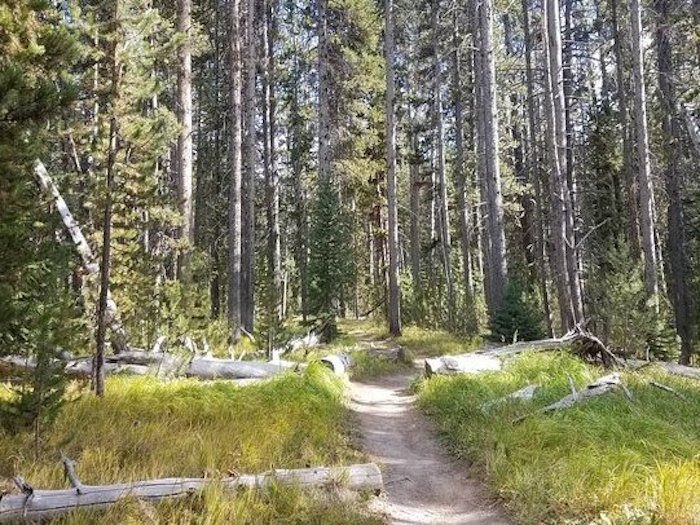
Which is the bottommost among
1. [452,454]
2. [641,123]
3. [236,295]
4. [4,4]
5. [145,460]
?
[452,454]

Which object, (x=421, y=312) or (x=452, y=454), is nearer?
(x=452, y=454)

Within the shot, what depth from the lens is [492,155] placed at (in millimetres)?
16203

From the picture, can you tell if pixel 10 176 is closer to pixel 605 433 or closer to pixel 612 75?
pixel 605 433

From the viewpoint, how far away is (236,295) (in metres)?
17.1

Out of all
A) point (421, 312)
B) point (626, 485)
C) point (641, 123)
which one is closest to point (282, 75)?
point (421, 312)

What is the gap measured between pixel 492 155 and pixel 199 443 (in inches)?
500

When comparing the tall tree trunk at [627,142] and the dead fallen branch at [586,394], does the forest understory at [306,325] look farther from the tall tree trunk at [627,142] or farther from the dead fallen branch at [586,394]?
the tall tree trunk at [627,142]

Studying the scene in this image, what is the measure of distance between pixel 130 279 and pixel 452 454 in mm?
7020

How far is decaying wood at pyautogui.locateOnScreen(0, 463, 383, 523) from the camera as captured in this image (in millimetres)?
3943

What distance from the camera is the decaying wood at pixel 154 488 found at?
3.94 m

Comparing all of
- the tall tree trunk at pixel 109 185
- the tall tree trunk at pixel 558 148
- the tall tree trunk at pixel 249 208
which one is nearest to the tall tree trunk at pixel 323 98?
the tall tree trunk at pixel 249 208

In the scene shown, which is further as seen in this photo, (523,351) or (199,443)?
(523,351)

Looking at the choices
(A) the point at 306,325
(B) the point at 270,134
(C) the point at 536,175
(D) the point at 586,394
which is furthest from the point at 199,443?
(B) the point at 270,134

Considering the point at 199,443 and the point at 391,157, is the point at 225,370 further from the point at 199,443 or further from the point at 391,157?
the point at 391,157
